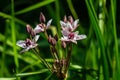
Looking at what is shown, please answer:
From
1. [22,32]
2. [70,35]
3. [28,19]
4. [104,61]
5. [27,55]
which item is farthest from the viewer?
[28,19]

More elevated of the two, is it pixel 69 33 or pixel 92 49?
pixel 69 33

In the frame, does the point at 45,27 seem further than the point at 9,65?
No

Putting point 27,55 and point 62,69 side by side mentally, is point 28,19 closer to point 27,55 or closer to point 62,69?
point 27,55

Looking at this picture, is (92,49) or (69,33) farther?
(92,49)

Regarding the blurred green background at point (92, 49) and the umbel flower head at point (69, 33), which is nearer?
the umbel flower head at point (69, 33)

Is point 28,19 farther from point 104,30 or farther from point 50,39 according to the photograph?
point 50,39

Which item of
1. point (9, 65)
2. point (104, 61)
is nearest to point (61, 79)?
point (104, 61)

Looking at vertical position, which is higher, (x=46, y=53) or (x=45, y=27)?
(x=45, y=27)

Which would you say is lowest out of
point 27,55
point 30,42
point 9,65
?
point 9,65

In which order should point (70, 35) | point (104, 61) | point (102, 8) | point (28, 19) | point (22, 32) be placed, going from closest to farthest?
1. point (70, 35)
2. point (104, 61)
3. point (102, 8)
4. point (22, 32)
5. point (28, 19)

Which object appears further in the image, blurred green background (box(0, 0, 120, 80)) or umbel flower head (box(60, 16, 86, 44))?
blurred green background (box(0, 0, 120, 80))
